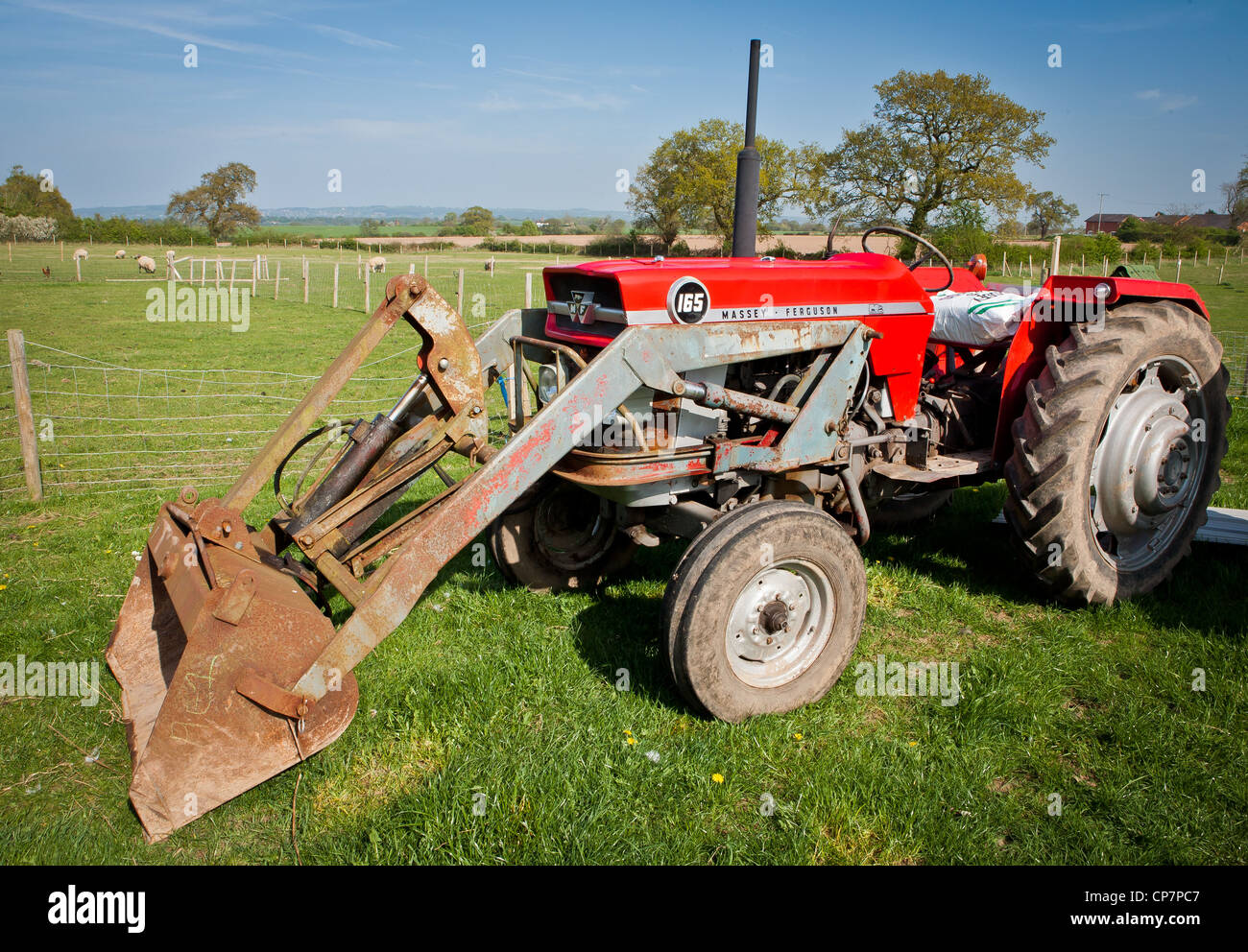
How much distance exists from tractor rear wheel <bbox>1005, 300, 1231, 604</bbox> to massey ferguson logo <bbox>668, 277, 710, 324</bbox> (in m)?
1.98

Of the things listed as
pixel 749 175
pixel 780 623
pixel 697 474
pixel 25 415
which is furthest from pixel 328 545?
pixel 25 415

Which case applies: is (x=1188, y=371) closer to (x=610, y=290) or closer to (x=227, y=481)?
(x=610, y=290)

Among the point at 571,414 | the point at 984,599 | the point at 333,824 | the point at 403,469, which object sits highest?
the point at 571,414

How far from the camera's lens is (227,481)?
722 centimetres

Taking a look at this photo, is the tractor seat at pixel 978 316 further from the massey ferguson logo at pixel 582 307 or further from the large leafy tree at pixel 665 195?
the large leafy tree at pixel 665 195

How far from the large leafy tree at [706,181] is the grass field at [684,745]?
34.1 m

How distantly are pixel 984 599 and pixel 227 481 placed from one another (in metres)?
6.15

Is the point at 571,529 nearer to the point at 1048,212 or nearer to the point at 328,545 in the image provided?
the point at 328,545

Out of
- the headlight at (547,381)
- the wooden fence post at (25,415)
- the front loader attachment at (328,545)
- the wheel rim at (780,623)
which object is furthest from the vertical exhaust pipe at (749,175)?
the wooden fence post at (25,415)

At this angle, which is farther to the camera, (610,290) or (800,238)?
(800,238)

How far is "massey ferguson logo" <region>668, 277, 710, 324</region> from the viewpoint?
359 cm

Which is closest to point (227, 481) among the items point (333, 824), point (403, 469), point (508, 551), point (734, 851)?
point (508, 551)

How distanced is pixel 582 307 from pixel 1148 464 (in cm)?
334

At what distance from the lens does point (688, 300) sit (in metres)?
3.63
